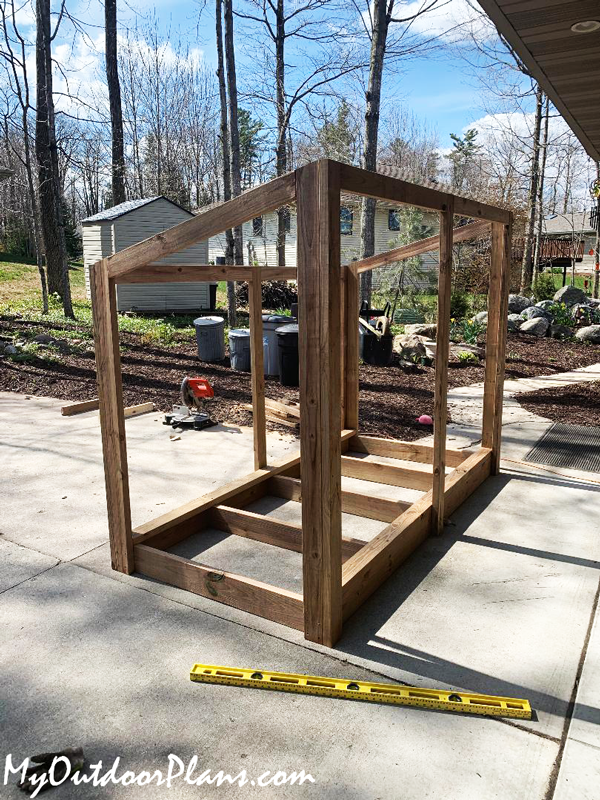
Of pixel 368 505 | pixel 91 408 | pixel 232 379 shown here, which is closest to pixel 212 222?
pixel 368 505

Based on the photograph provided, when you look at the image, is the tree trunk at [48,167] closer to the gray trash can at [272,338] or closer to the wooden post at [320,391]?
the gray trash can at [272,338]

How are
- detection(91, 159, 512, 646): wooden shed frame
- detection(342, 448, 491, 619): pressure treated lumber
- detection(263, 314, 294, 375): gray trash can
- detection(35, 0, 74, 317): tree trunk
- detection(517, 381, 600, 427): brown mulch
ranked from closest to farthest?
detection(91, 159, 512, 646): wooden shed frame
detection(342, 448, 491, 619): pressure treated lumber
detection(517, 381, 600, 427): brown mulch
detection(263, 314, 294, 375): gray trash can
detection(35, 0, 74, 317): tree trunk

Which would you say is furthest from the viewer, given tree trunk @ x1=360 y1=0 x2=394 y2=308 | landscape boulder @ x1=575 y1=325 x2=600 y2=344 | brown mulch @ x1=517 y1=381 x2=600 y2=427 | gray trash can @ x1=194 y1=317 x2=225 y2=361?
landscape boulder @ x1=575 y1=325 x2=600 y2=344

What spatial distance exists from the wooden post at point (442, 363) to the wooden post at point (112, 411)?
1727mm

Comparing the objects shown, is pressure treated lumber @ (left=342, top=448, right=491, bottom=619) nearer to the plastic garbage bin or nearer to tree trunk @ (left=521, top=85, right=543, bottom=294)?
the plastic garbage bin

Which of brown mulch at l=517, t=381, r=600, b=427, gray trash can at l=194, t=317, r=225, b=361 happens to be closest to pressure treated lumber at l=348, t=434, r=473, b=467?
brown mulch at l=517, t=381, r=600, b=427

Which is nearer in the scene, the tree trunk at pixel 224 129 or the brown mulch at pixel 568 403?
the brown mulch at pixel 568 403

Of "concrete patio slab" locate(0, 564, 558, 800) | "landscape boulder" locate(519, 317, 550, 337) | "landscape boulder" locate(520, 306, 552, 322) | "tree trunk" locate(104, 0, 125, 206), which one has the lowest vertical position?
"concrete patio slab" locate(0, 564, 558, 800)

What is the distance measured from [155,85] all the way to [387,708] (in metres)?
35.3

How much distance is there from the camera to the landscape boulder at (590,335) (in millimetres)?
11867

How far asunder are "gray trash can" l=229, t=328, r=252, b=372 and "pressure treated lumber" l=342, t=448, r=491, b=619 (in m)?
5.17

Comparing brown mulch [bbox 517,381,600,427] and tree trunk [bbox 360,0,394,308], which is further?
tree trunk [bbox 360,0,394,308]

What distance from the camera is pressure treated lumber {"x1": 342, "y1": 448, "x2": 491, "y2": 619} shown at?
2777mm

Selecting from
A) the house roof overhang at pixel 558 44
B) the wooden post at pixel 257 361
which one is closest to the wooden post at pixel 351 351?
the wooden post at pixel 257 361
